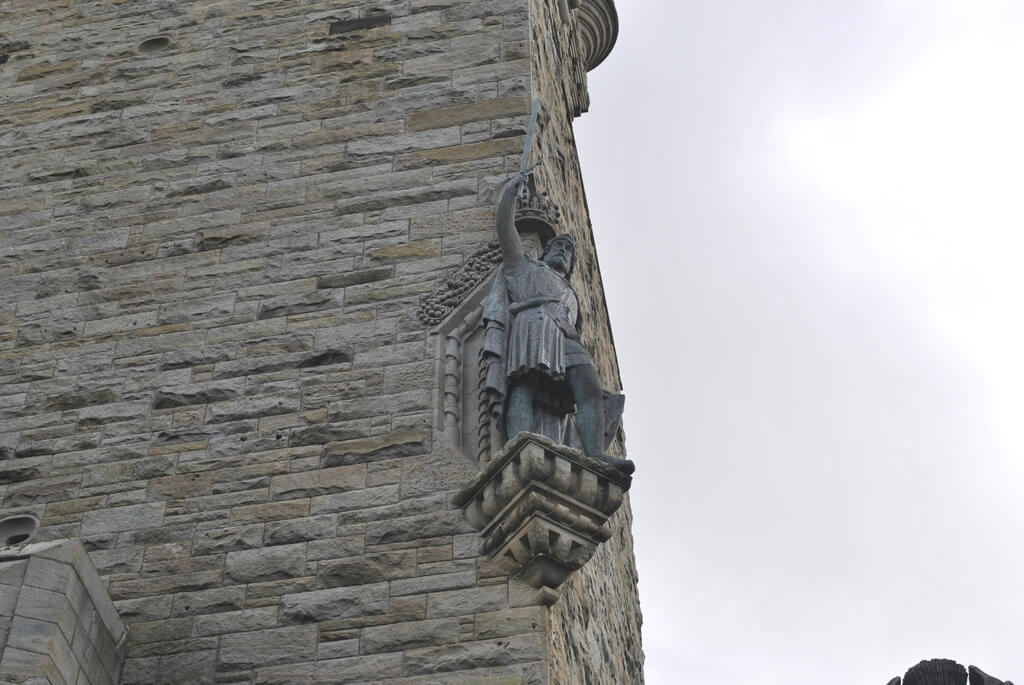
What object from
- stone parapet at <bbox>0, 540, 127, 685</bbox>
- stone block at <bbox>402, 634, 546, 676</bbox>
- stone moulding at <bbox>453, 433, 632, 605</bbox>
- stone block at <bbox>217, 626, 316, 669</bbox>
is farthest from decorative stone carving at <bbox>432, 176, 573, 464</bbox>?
stone parapet at <bbox>0, 540, 127, 685</bbox>

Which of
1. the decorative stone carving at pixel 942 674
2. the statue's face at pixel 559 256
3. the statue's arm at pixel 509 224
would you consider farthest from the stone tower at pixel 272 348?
the decorative stone carving at pixel 942 674

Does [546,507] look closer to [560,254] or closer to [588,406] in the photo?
[588,406]

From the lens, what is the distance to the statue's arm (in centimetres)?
907

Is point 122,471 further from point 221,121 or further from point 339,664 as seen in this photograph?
point 221,121

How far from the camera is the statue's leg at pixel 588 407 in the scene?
8.47 m

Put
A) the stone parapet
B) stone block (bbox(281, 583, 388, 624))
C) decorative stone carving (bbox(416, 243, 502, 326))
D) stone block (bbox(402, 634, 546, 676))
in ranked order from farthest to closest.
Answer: decorative stone carving (bbox(416, 243, 502, 326))
stone block (bbox(281, 583, 388, 624))
stone block (bbox(402, 634, 546, 676))
the stone parapet

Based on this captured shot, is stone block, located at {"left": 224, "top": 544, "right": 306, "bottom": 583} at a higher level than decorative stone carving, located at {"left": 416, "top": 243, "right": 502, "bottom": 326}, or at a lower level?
lower

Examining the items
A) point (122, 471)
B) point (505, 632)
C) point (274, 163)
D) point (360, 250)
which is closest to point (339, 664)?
point (505, 632)

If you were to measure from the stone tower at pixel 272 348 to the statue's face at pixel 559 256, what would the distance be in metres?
0.43

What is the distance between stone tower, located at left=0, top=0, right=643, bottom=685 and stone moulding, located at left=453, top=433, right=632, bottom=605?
2 centimetres

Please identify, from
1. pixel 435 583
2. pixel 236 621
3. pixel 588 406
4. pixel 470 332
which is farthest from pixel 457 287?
pixel 236 621

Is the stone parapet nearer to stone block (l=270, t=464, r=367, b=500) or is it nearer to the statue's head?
stone block (l=270, t=464, r=367, b=500)

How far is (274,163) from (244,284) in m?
1.15

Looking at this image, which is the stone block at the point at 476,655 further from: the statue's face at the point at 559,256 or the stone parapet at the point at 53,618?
the statue's face at the point at 559,256
